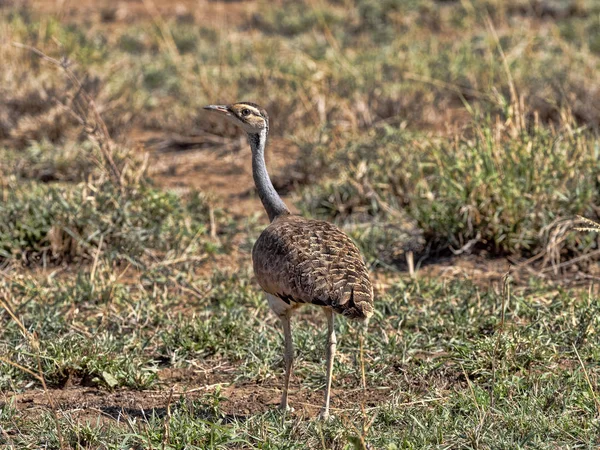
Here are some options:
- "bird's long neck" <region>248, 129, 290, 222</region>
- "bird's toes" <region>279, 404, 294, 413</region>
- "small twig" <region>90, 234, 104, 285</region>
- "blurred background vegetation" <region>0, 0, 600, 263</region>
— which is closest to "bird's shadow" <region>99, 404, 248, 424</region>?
"bird's toes" <region>279, 404, 294, 413</region>

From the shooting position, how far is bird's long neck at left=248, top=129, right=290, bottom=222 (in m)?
5.09

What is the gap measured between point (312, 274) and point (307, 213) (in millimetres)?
2945

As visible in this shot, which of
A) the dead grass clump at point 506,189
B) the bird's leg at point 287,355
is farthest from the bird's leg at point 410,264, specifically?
the bird's leg at point 287,355

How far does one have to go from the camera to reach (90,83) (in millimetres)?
8922

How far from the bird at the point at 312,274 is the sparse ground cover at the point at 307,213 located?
302mm

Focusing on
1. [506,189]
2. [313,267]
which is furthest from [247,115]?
[506,189]

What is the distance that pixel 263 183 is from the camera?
202 inches

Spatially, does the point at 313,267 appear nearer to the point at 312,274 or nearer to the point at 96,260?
the point at 312,274

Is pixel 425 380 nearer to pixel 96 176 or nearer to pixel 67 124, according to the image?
pixel 96 176

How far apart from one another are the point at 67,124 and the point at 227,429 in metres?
5.21

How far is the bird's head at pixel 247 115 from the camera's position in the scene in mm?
5113

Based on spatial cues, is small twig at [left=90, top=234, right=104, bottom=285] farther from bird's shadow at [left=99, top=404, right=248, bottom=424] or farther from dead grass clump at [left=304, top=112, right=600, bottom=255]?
dead grass clump at [left=304, top=112, right=600, bottom=255]

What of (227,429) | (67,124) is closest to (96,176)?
(67,124)

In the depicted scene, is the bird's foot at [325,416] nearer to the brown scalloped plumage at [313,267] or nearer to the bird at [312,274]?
the bird at [312,274]
